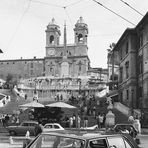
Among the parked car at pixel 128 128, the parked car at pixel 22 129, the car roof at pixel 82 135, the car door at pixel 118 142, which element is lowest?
the parked car at pixel 22 129

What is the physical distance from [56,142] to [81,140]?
56 cm

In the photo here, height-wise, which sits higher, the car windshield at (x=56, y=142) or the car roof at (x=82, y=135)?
the car roof at (x=82, y=135)

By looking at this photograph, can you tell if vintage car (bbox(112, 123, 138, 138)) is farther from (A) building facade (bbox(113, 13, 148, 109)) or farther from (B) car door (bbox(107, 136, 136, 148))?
(A) building facade (bbox(113, 13, 148, 109))

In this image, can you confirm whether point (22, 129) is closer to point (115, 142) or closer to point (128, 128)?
point (128, 128)

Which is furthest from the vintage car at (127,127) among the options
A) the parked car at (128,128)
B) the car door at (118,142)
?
the car door at (118,142)

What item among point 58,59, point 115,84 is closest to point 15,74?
Answer: point 58,59

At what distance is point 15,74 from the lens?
14388 cm

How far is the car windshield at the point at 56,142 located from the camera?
6.28 m

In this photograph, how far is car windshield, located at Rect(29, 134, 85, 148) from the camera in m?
6.28

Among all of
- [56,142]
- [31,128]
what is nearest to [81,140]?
[56,142]

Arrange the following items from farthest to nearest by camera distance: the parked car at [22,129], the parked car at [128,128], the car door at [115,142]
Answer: the parked car at [22,129], the parked car at [128,128], the car door at [115,142]

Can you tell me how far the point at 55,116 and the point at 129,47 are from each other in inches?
616

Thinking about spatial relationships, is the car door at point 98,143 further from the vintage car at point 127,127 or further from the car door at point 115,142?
the vintage car at point 127,127

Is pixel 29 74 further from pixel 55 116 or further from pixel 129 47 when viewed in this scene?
pixel 55 116
